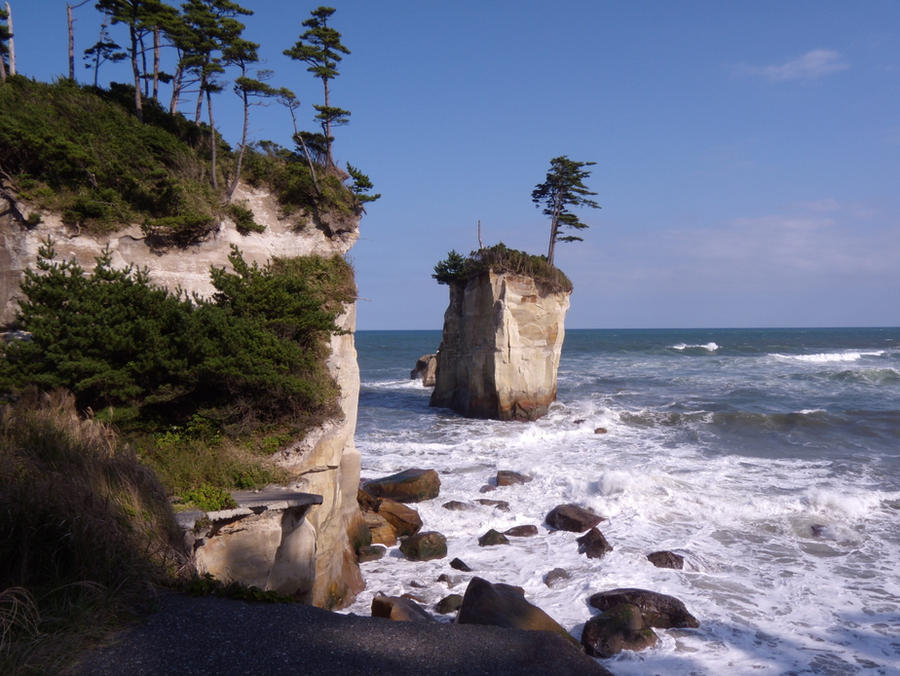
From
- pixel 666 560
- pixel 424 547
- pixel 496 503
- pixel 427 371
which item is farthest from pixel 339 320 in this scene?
pixel 427 371

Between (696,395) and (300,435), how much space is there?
29708mm

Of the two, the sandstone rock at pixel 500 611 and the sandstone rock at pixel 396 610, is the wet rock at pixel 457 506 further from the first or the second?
the sandstone rock at pixel 396 610

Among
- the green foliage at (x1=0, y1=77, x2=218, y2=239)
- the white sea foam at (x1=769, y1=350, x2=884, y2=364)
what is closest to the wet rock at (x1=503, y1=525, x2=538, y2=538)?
the green foliage at (x1=0, y1=77, x2=218, y2=239)

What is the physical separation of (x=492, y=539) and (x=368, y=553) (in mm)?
2723

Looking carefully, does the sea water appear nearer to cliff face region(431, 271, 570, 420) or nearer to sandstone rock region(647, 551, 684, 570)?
sandstone rock region(647, 551, 684, 570)

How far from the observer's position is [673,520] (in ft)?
44.1

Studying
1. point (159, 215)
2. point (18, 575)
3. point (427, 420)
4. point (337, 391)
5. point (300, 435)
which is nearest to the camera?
point (18, 575)

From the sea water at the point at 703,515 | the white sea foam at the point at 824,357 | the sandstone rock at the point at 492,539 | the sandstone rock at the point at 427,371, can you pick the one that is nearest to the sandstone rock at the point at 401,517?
the sea water at the point at 703,515

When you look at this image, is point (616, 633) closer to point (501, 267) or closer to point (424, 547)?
point (424, 547)

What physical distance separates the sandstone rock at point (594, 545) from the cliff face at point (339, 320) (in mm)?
4718

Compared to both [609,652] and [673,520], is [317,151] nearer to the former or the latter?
[673,520]

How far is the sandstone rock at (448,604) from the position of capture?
30.6 ft

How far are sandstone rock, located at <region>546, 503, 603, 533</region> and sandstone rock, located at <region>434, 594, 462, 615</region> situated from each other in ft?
14.1

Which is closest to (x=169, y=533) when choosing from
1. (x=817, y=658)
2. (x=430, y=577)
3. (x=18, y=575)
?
(x=18, y=575)
